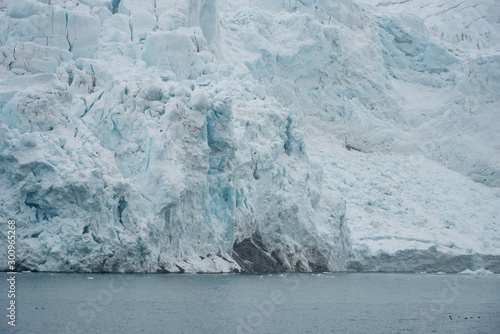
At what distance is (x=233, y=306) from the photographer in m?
18.0

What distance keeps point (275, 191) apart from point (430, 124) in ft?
56.4

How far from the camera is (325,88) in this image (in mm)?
36656

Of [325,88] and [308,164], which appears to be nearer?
[308,164]

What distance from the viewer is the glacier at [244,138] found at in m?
20.8

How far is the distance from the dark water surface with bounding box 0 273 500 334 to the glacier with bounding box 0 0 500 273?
1.52 m

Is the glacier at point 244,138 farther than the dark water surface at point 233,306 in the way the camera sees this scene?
Yes

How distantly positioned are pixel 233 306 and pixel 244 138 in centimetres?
891

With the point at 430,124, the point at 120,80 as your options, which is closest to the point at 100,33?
the point at 120,80

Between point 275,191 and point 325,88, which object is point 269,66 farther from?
point 275,191

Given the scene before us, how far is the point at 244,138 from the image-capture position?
84.5 ft

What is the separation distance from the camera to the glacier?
20797 mm

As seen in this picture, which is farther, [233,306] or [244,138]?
[244,138]

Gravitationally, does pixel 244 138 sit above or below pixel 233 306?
above

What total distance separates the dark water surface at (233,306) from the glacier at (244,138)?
→ 4.98 feet
